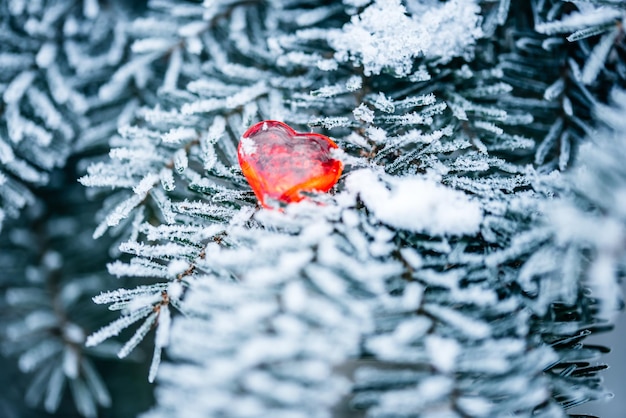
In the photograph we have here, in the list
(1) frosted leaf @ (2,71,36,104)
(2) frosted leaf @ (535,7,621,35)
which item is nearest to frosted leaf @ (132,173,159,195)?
(1) frosted leaf @ (2,71,36,104)

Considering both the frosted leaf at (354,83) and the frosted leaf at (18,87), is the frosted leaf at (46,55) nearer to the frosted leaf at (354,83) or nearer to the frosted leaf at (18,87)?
the frosted leaf at (18,87)

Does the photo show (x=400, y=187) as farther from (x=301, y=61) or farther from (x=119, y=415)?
(x=119, y=415)

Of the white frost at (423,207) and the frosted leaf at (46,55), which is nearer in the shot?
the white frost at (423,207)

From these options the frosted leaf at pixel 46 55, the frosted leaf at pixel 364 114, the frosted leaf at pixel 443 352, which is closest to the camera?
the frosted leaf at pixel 443 352

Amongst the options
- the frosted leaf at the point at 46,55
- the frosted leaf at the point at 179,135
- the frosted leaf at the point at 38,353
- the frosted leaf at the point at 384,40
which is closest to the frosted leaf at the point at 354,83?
the frosted leaf at the point at 384,40

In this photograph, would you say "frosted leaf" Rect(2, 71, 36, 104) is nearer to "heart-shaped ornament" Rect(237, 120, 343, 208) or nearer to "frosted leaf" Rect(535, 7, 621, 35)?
"heart-shaped ornament" Rect(237, 120, 343, 208)

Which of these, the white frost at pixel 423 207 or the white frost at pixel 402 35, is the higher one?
the white frost at pixel 402 35

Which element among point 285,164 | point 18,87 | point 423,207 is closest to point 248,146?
point 285,164
